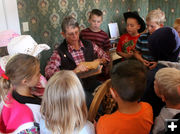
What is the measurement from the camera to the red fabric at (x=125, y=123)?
2.91 feet

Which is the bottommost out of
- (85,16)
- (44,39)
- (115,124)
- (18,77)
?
(115,124)

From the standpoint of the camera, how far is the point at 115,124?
0.89m

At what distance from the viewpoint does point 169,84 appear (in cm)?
97

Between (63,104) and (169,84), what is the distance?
0.57 m

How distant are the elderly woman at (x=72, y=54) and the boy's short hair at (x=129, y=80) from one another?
889 millimetres

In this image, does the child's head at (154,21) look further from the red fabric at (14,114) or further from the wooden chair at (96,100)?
the red fabric at (14,114)

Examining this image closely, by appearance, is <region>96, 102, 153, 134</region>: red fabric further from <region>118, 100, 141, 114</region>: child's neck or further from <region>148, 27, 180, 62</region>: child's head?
<region>148, 27, 180, 62</region>: child's head

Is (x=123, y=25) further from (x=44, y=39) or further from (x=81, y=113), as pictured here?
(x=81, y=113)

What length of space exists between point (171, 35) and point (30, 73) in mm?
940

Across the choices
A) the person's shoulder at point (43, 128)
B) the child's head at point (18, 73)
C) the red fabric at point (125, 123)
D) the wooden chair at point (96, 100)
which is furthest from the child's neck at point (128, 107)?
the child's head at point (18, 73)

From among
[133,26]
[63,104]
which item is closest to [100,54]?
[133,26]

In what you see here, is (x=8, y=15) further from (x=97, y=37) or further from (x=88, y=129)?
(x=88, y=129)

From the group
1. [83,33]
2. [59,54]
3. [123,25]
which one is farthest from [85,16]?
[59,54]

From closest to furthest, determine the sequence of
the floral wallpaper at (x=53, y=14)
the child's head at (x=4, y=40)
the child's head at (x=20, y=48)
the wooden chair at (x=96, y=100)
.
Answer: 1. the wooden chair at (x=96, y=100)
2. the child's head at (x=20, y=48)
3. the child's head at (x=4, y=40)
4. the floral wallpaper at (x=53, y=14)
